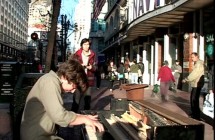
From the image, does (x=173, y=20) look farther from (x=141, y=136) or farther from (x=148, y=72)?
(x=141, y=136)

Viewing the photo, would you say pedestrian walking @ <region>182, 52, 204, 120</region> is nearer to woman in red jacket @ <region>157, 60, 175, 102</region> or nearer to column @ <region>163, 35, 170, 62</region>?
woman in red jacket @ <region>157, 60, 175, 102</region>

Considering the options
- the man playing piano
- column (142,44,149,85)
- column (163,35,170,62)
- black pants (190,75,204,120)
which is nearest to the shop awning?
column (163,35,170,62)

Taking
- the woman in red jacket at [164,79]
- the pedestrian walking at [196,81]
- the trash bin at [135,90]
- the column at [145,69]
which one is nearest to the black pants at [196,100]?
the pedestrian walking at [196,81]

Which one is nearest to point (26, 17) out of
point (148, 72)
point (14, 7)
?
point (14, 7)

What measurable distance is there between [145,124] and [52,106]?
1109 mm

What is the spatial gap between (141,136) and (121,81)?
24.7 metres

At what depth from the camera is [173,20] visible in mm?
24672

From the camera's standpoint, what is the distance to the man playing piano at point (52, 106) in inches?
135

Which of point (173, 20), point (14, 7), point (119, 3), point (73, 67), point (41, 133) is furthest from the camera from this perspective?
point (14, 7)

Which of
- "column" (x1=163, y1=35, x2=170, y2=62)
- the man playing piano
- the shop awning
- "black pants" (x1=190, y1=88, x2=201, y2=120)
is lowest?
"black pants" (x1=190, y1=88, x2=201, y2=120)

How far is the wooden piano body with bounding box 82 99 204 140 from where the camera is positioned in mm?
3062

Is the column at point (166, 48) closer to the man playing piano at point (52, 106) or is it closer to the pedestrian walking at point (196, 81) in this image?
the pedestrian walking at point (196, 81)

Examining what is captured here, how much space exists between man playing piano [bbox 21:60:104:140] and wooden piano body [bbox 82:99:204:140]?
524mm

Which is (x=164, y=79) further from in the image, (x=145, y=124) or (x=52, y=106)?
(x=52, y=106)
